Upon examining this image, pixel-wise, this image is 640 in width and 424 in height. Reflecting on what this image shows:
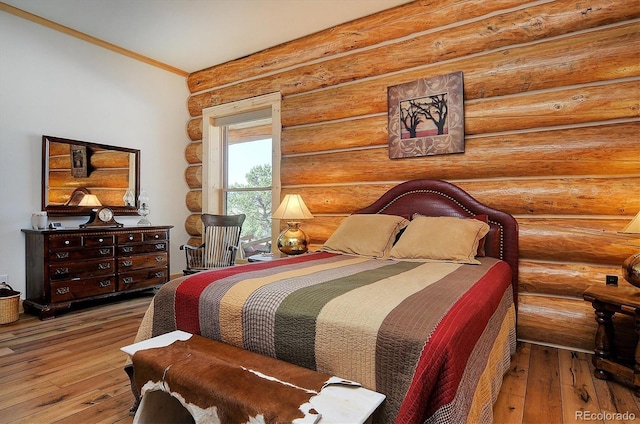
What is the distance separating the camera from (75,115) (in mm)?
3881

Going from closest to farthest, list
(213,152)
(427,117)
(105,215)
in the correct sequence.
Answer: (427,117) → (105,215) → (213,152)

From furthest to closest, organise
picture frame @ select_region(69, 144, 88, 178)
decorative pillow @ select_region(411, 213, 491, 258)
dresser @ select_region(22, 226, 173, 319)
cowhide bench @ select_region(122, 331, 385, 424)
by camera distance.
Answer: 1. picture frame @ select_region(69, 144, 88, 178)
2. dresser @ select_region(22, 226, 173, 319)
3. decorative pillow @ select_region(411, 213, 491, 258)
4. cowhide bench @ select_region(122, 331, 385, 424)

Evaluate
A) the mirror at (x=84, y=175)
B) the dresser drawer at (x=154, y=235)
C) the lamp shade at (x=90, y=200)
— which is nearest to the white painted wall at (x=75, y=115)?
the mirror at (x=84, y=175)

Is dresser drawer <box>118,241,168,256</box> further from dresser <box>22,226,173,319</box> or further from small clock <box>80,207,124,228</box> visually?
small clock <box>80,207,124,228</box>

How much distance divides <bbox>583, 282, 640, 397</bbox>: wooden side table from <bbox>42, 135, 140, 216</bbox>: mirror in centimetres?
459

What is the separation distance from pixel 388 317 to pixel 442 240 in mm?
1481

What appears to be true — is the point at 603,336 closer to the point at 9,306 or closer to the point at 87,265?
the point at 87,265

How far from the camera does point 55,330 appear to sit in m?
2.95

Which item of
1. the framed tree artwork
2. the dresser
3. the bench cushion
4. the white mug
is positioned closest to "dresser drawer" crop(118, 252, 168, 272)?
the dresser

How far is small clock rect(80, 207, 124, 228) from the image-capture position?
153 inches

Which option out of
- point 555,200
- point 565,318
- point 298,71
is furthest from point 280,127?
point 565,318

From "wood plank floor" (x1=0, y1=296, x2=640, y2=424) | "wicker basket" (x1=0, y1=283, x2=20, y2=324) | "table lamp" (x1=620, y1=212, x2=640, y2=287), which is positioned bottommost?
"wood plank floor" (x1=0, y1=296, x2=640, y2=424)

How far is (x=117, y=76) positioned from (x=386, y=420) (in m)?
4.70

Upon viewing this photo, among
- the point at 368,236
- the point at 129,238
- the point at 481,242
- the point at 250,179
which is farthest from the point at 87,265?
the point at 481,242
